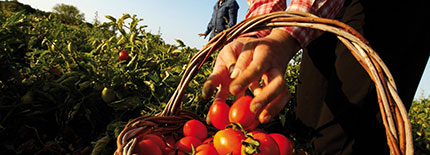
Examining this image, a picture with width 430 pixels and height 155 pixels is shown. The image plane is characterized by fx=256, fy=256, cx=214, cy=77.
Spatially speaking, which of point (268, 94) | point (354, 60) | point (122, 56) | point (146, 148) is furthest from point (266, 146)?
point (122, 56)

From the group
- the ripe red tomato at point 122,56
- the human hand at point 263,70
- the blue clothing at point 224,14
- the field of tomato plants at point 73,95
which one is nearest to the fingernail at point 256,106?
the human hand at point 263,70

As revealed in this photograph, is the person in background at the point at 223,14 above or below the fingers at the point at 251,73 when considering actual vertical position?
above

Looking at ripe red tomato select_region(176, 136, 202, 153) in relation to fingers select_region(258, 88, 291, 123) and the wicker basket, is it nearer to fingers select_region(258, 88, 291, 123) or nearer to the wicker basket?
the wicker basket

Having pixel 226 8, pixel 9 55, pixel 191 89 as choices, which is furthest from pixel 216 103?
pixel 226 8

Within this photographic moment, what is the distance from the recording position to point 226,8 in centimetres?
571

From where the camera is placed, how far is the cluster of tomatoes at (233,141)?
2.82 ft

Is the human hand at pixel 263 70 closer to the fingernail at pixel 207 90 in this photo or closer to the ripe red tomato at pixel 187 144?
the fingernail at pixel 207 90

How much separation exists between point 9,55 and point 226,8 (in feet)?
15.4

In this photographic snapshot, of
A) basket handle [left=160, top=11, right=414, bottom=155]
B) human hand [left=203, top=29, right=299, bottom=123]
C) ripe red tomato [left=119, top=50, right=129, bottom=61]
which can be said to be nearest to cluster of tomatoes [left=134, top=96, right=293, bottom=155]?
human hand [left=203, top=29, right=299, bottom=123]

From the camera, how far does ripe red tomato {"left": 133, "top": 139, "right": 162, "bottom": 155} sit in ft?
3.04

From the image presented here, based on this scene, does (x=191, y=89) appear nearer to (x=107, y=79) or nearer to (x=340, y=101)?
(x=107, y=79)

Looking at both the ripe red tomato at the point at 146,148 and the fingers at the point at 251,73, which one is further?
the ripe red tomato at the point at 146,148

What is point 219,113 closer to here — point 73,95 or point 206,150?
point 206,150

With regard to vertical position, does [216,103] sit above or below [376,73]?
below
